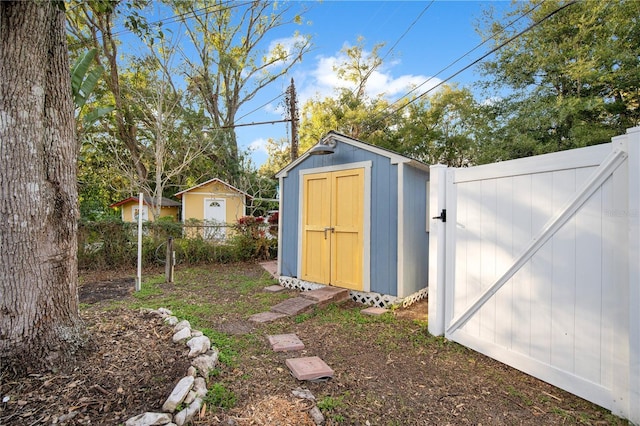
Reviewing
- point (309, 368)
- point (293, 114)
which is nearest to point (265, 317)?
point (309, 368)

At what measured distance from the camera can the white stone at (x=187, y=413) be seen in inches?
69.9

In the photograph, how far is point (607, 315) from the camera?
82.8 inches

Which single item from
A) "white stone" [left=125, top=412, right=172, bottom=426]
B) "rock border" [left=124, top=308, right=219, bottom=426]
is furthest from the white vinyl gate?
"white stone" [left=125, top=412, right=172, bottom=426]

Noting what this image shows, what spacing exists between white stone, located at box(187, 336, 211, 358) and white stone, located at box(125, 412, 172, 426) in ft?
2.44

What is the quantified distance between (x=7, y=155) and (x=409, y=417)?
10.7ft

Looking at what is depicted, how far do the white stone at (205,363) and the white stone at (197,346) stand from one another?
0.06m

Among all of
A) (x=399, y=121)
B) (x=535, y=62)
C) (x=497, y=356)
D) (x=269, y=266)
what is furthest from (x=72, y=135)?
(x=399, y=121)

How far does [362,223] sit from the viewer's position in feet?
16.3

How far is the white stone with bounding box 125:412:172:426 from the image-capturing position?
1679 mm

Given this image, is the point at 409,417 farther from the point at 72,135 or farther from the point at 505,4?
the point at 505,4

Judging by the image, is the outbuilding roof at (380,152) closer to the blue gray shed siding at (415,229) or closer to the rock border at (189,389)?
the blue gray shed siding at (415,229)

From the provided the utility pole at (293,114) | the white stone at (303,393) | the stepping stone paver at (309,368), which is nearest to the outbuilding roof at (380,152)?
the stepping stone paver at (309,368)

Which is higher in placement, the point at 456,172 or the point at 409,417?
the point at 456,172

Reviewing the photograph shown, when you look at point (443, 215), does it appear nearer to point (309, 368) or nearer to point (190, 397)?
point (309, 368)
